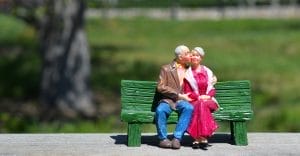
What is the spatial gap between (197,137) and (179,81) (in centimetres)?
52

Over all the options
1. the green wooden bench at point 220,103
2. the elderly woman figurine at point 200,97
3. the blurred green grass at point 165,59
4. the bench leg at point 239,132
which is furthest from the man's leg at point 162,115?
the blurred green grass at point 165,59

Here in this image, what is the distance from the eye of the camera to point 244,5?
40.6 m

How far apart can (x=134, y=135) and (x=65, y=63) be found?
22.6 ft

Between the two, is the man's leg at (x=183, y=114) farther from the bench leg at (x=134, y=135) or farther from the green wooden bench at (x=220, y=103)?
the bench leg at (x=134, y=135)

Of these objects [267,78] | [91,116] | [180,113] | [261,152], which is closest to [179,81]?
[180,113]

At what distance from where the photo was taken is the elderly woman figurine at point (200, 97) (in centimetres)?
727

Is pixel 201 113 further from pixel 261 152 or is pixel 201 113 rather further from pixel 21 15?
pixel 21 15

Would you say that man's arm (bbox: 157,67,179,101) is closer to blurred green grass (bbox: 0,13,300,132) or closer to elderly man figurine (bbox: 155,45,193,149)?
elderly man figurine (bbox: 155,45,193,149)

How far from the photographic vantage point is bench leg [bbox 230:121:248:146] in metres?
7.60

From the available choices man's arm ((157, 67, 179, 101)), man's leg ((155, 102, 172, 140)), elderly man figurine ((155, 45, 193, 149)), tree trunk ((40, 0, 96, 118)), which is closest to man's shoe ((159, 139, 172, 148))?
elderly man figurine ((155, 45, 193, 149))

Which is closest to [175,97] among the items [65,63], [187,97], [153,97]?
[187,97]

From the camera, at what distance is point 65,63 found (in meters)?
14.3

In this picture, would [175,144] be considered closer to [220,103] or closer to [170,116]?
[170,116]

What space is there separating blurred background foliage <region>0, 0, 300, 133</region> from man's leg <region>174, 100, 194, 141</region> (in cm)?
401
